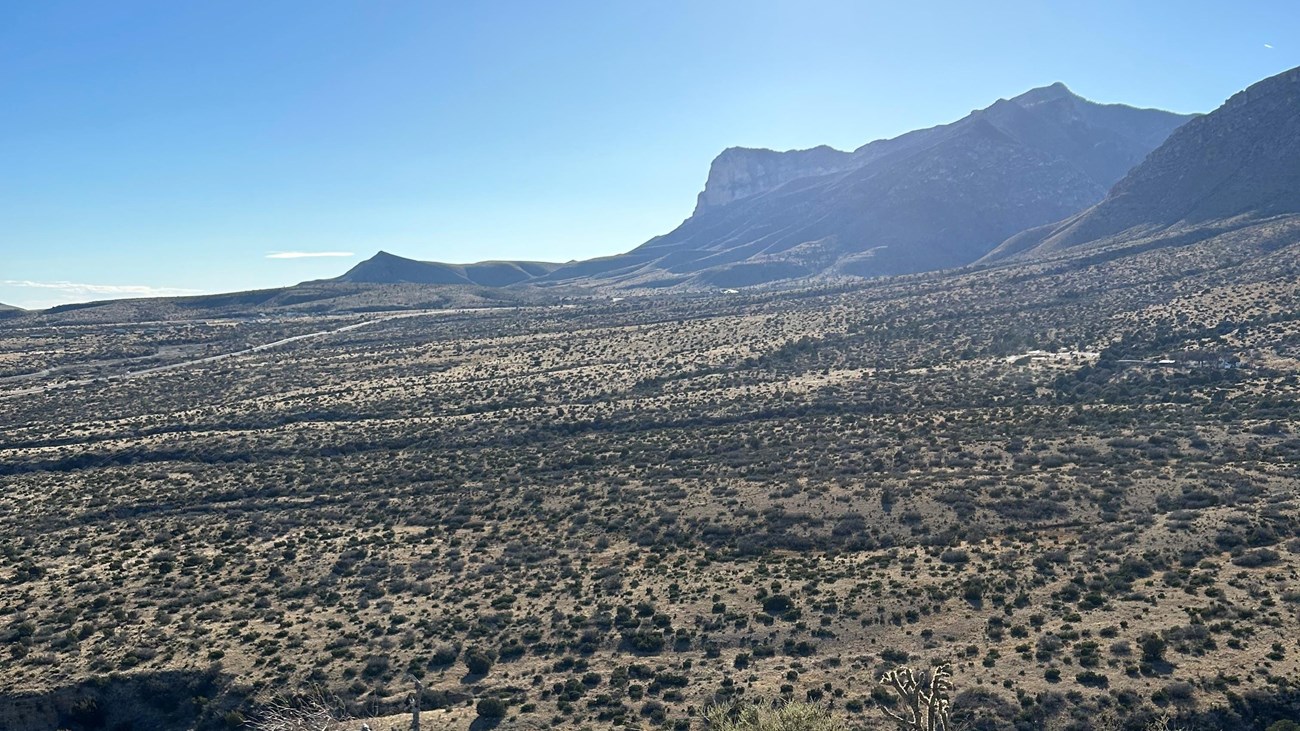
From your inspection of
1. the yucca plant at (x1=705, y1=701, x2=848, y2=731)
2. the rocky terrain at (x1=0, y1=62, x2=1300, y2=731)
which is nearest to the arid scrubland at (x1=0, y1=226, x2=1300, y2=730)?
the rocky terrain at (x1=0, y1=62, x2=1300, y2=731)

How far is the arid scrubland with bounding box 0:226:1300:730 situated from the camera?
21516 millimetres

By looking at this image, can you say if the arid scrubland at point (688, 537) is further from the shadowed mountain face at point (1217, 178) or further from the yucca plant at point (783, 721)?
the shadowed mountain face at point (1217, 178)

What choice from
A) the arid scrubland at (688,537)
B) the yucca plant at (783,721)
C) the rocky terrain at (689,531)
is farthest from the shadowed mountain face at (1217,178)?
the yucca plant at (783,721)

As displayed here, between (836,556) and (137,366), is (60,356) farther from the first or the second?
(836,556)

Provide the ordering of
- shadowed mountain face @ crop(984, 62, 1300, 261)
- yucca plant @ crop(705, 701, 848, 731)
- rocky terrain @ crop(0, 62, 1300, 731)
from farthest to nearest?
1. shadowed mountain face @ crop(984, 62, 1300, 261)
2. rocky terrain @ crop(0, 62, 1300, 731)
3. yucca plant @ crop(705, 701, 848, 731)

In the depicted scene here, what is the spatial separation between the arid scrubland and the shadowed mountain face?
51.6 metres

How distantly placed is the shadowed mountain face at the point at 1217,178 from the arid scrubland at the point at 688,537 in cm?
5156

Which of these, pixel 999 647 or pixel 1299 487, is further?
pixel 1299 487

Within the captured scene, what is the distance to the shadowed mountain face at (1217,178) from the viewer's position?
379ft

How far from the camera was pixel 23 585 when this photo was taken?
30.8 m

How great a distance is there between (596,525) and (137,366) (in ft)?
283

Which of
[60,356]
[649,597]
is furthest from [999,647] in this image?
[60,356]

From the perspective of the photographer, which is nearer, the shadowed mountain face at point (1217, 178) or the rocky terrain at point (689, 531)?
the rocky terrain at point (689, 531)

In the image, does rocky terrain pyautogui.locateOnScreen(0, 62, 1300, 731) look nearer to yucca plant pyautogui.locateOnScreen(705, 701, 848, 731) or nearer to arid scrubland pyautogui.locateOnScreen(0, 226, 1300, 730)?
arid scrubland pyautogui.locateOnScreen(0, 226, 1300, 730)
